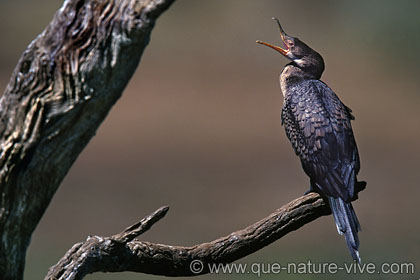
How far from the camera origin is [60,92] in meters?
1.25

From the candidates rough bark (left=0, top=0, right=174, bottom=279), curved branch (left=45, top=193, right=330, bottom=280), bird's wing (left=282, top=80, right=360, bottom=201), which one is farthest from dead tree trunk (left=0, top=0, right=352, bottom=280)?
bird's wing (left=282, top=80, right=360, bottom=201)

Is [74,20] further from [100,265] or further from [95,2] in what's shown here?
[100,265]

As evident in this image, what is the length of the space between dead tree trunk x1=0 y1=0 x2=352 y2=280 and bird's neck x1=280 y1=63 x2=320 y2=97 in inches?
29.8

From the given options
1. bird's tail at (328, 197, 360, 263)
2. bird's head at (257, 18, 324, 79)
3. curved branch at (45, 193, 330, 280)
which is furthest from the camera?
bird's head at (257, 18, 324, 79)

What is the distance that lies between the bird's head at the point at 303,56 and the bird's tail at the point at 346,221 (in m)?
0.42

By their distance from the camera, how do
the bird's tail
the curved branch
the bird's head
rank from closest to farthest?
the curved branch → the bird's tail → the bird's head

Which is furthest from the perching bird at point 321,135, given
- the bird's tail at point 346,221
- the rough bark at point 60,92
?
the rough bark at point 60,92

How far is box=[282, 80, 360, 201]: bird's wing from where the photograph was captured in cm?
172

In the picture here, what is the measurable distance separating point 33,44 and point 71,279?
59 cm

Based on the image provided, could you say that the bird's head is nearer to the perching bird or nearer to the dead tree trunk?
the perching bird

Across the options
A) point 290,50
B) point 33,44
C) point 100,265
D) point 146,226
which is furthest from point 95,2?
point 290,50

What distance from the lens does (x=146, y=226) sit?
61.2 inches

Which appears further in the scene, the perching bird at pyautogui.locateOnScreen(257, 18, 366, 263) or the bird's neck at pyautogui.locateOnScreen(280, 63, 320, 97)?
the bird's neck at pyautogui.locateOnScreen(280, 63, 320, 97)

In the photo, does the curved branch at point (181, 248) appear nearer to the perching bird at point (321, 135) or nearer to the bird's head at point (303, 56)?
the perching bird at point (321, 135)
